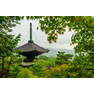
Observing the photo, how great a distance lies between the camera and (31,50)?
2.89m

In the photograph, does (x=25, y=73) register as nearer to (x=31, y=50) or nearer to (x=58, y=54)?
(x=31, y=50)

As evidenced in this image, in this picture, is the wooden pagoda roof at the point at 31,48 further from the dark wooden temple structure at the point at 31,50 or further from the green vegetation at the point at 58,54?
the green vegetation at the point at 58,54

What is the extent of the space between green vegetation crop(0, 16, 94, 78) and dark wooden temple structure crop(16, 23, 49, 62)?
0.30 ft

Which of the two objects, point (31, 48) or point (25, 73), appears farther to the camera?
point (31, 48)

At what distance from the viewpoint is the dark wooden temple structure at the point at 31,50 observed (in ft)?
9.37

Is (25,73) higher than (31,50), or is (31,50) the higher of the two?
(31,50)

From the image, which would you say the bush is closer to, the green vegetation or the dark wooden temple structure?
the green vegetation

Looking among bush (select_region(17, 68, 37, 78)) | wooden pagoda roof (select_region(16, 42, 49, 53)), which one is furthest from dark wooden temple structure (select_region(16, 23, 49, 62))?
bush (select_region(17, 68, 37, 78))

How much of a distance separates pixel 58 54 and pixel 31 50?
0.50m

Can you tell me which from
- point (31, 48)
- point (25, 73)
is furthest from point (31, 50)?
point (25, 73)

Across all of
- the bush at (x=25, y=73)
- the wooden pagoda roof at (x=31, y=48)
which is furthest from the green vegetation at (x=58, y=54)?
the wooden pagoda roof at (x=31, y=48)
